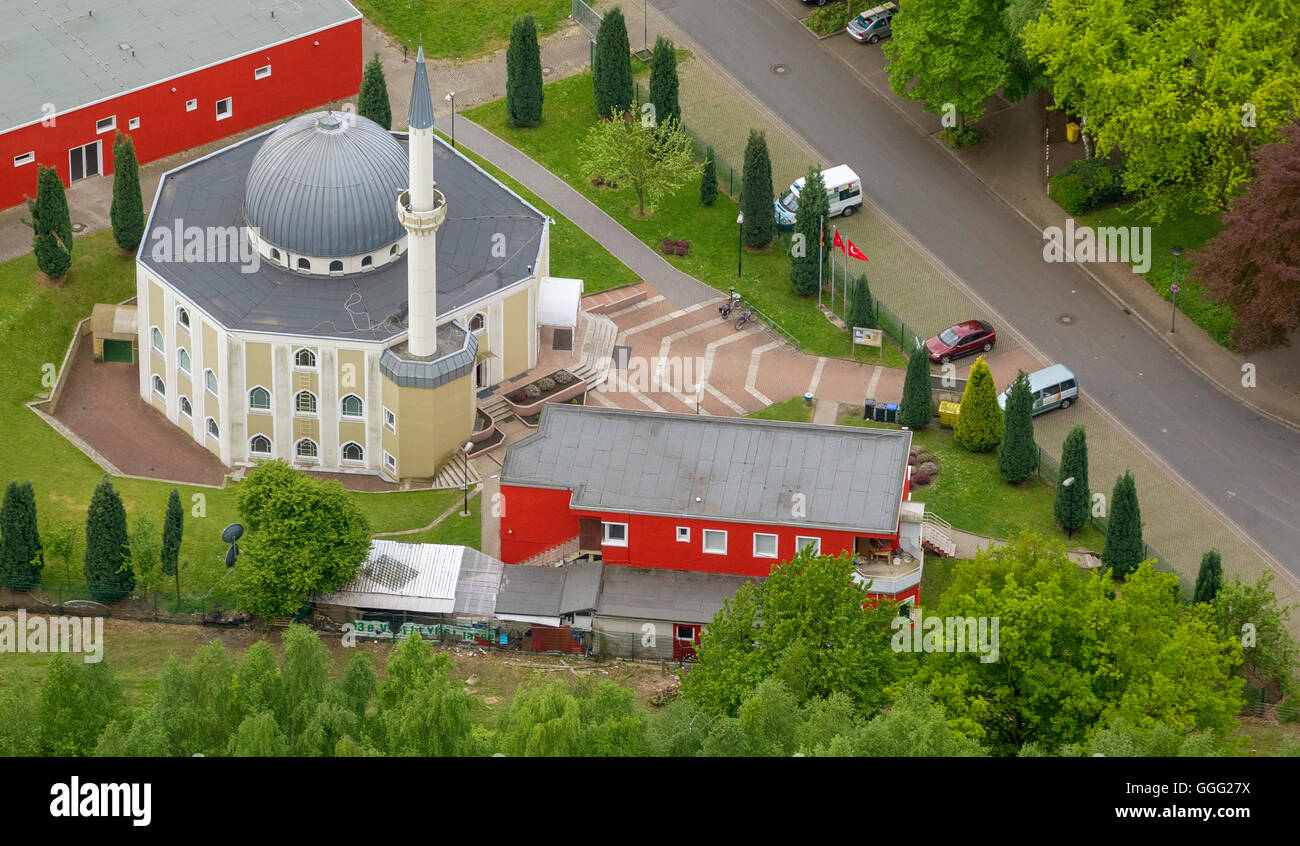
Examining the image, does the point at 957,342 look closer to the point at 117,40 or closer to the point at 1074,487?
the point at 1074,487

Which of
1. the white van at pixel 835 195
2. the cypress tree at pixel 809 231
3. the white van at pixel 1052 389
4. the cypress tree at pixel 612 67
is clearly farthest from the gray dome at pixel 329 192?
the white van at pixel 1052 389

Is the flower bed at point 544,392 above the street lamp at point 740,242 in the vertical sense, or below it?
below

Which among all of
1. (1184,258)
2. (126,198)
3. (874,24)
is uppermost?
(874,24)

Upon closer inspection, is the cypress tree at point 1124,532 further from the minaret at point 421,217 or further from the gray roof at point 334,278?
the minaret at point 421,217

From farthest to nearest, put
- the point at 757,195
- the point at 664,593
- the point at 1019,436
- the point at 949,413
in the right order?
1. the point at 757,195
2. the point at 949,413
3. the point at 1019,436
4. the point at 664,593

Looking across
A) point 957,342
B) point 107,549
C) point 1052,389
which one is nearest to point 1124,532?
point 1052,389

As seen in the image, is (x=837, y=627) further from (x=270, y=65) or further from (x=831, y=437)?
(x=270, y=65)

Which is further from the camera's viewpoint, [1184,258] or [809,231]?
[1184,258]
